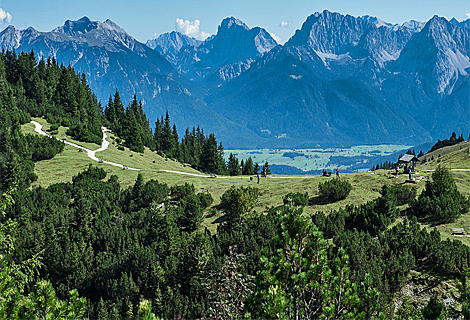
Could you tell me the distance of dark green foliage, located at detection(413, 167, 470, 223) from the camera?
33.2 m

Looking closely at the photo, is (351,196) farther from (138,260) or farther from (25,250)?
(25,250)

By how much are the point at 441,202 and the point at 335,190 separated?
11.5 meters

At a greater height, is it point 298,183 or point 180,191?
point 298,183

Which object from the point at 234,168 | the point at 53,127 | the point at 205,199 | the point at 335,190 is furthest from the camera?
the point at 234,168

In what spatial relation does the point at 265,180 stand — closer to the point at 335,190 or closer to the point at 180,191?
the point at 180,191

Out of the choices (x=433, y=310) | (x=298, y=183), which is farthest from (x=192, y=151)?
(x=433, y=310)

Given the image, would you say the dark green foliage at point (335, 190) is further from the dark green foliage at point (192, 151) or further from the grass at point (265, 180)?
the dark green foliage at point (192, 151)

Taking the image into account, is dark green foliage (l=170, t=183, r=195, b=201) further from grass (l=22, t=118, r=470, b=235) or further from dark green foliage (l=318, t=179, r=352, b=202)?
dark green foliage (l=318, t=179, r=352, b=202)

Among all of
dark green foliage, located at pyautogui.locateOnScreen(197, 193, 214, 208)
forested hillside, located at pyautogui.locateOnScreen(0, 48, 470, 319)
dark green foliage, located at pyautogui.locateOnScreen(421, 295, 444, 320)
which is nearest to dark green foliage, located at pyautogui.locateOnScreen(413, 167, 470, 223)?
forested hillside, located at pyautogui.locateOnScreen(0, 48, 470, 319)

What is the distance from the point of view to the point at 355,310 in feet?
39.4

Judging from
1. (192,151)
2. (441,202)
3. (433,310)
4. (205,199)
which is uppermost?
(192,151)

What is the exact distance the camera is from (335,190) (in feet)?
142

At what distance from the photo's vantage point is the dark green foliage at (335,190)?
43397 millimetres

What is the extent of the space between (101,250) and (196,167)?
7318 cm
